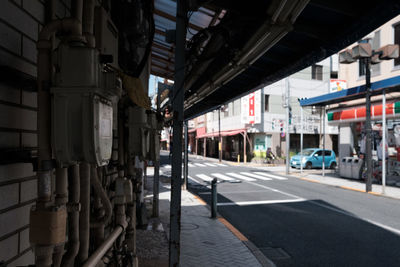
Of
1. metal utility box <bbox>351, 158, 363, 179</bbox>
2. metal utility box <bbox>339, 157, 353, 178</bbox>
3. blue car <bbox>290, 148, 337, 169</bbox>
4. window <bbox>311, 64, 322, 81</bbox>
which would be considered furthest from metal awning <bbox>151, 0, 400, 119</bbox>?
window <bbox>311, 64, 322, 81</bbox>

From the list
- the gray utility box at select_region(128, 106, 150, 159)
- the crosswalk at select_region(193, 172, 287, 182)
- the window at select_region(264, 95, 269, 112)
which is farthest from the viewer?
the window at select_region(264, 95, 269, 112)

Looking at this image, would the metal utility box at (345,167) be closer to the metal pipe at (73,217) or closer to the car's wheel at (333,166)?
the car's wheel at (333,166)

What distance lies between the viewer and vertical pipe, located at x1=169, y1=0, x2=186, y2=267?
11.3 feet

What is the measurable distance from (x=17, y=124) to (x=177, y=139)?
6.23ft

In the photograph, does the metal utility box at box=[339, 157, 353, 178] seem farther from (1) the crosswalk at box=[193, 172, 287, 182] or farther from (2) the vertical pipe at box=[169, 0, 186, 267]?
(2) the vertical pipe at box=[169, 0, 186, 267]

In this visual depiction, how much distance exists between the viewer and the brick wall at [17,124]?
1749mm

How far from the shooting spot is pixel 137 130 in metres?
3.58

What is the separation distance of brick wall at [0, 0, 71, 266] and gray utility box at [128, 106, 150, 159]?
1.44 m

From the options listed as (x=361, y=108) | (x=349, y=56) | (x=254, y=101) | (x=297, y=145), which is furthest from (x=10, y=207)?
(x=297, y=145)

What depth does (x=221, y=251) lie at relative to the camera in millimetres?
5559

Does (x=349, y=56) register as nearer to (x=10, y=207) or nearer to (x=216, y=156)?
(x=10, y=207)

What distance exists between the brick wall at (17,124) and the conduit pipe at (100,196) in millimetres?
529

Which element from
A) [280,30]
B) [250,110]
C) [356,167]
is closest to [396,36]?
[356,167]

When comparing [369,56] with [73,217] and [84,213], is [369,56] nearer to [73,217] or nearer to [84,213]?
[84,213]
